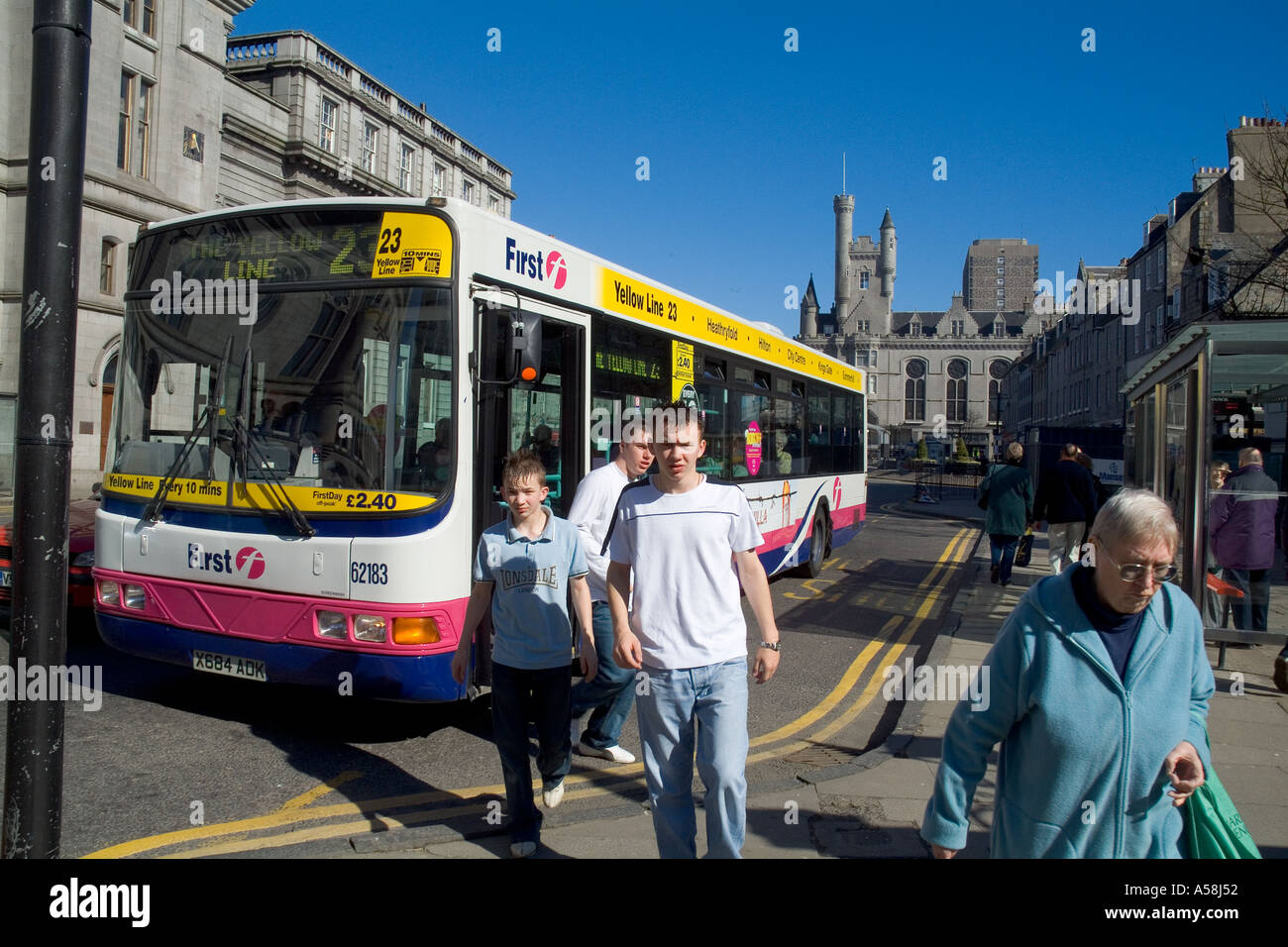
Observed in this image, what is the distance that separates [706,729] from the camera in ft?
11.4

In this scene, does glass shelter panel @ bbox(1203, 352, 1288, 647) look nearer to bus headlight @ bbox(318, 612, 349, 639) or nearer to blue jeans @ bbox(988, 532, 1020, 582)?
blue jeans @ bbox(988, 532, 1020, 582)

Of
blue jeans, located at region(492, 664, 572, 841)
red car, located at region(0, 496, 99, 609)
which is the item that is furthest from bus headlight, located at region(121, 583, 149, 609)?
blue jeans, located at region(492, 664, 572, 841)

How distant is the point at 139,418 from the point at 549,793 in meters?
3.62

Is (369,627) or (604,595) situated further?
(604,595)

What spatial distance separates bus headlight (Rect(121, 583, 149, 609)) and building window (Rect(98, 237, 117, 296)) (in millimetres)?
24606

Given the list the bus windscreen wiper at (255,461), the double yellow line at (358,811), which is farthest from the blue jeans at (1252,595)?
the bus windscreen wiper at (255,461)

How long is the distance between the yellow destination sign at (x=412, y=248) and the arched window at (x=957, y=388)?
114m

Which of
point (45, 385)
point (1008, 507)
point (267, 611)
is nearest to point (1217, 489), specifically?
point (1008, 507)

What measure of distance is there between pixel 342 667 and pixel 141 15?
29459mm

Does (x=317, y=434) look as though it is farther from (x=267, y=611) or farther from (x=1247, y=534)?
(x=1247, y=534)

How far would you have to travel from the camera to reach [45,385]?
2.71 metres
